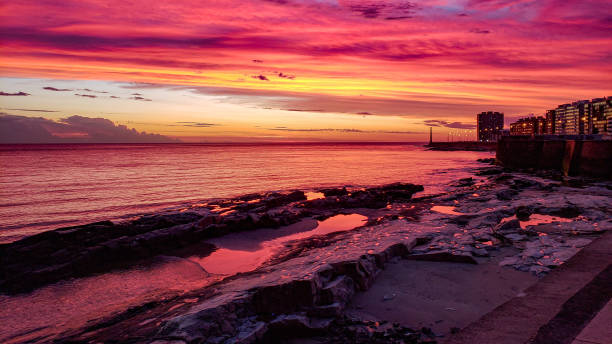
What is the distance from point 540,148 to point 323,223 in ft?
108

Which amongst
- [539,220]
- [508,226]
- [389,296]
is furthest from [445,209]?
[389,296]

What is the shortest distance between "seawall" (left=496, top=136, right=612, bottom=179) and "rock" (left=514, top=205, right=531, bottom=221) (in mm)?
17705

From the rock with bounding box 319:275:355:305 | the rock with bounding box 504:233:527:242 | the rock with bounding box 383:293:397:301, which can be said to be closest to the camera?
the rock with bounding box 319:275:355:305

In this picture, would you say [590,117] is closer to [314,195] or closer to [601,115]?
[601,115]

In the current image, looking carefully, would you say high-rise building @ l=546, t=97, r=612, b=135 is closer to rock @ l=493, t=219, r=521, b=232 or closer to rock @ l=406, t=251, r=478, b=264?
rock @ l=493, t=219, r=521, b=232

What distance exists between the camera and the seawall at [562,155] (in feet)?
85.3

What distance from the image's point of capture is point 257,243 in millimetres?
12625

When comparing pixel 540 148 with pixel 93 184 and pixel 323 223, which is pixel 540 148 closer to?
pixel 323 223

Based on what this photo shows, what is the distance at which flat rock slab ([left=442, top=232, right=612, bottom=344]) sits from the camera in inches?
181

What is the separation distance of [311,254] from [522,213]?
9.26 metres

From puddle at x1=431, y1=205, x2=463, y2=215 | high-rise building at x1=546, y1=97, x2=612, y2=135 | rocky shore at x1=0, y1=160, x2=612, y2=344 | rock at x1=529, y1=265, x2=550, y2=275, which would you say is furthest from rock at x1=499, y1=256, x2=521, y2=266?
high-rise building at x1=546, y1=97, x2=612, y2=135

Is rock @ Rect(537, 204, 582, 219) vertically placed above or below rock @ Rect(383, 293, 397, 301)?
above

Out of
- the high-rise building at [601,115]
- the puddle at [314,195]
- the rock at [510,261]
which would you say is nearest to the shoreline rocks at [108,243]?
the puddle at [314,195]

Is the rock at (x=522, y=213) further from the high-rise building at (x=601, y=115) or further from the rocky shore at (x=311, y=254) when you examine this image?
the high-rise building at (x=601, y=115)
